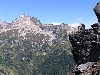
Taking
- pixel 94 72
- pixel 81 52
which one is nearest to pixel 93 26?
pixel 81 52

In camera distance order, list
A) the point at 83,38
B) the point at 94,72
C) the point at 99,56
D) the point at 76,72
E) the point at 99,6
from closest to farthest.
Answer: the point at 94,72 → the point at 76,72 → the point at 99,56 → the point at 83,38 → the point at 99,6

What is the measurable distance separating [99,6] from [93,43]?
808 inches

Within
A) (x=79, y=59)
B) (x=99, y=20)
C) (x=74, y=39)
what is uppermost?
(x=99, y=20)

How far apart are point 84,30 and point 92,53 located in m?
11.5

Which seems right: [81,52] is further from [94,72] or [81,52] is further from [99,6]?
[94,72]

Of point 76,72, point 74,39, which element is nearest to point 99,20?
point 74,39

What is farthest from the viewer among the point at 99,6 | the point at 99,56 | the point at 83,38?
the point at 99,6

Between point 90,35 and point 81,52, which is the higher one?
point 90,35

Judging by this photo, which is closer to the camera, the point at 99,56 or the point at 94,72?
the point at 94,72

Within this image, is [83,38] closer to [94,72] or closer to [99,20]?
[99,20]

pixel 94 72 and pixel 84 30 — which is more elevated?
pixel 84 30

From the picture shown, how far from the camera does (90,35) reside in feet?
336

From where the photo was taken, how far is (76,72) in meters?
49.5

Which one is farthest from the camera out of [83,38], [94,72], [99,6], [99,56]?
[99,6]
